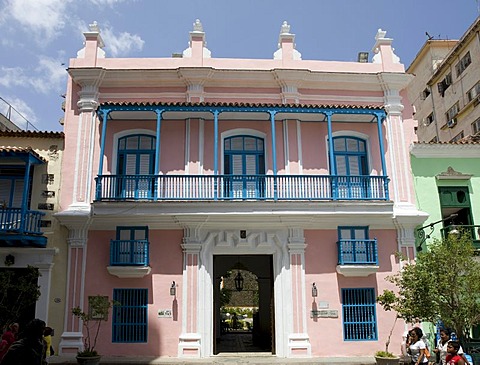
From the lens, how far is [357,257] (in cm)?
1381

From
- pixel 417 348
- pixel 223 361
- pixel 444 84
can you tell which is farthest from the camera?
pixel 444 84

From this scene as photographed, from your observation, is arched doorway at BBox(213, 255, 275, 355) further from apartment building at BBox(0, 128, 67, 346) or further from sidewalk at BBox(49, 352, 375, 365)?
apartment building at BBox(0, 128, 67, 346)

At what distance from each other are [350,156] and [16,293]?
1087 cm

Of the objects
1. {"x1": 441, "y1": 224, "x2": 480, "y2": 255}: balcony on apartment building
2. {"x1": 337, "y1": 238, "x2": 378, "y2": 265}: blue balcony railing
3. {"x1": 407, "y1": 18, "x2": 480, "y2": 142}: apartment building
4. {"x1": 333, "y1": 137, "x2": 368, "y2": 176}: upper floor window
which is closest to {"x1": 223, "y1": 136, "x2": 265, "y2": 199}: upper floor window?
{"x1": 333, "y1": 137, "x2": 368, "y2": 176}: upper floor window

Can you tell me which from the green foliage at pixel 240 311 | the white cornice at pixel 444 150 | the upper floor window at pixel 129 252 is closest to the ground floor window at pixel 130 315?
the upper floor window at pixel 129 252

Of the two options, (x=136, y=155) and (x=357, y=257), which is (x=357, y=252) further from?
(x=136, y=155)

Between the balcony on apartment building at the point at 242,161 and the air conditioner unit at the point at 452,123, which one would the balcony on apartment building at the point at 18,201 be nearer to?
the balcony on apartment building at the point at 242,161

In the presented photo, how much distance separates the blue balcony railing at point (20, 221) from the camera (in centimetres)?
1312

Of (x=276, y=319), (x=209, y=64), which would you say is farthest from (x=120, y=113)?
(x=276, y=319)

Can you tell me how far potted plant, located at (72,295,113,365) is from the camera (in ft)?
39.1

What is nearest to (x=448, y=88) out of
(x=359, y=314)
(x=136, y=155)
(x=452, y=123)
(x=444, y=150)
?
(x=452, y=123)

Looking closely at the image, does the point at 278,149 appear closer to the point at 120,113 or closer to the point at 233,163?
the point at 233,163

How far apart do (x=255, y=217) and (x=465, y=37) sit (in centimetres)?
1756

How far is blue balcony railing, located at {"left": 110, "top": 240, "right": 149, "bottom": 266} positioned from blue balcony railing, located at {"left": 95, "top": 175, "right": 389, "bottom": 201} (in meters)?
1.31
